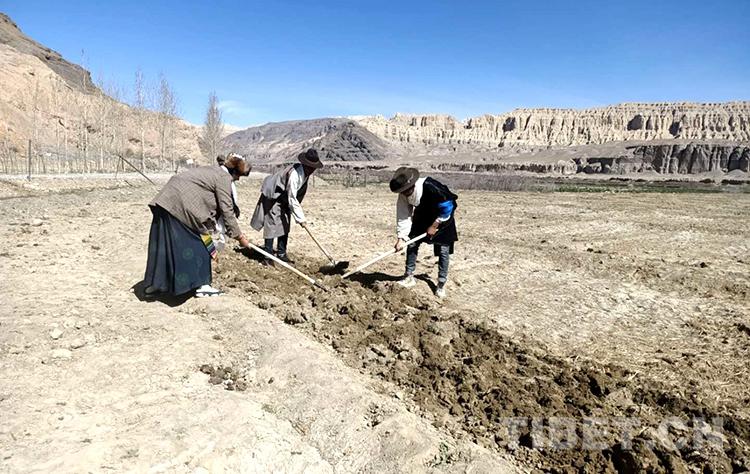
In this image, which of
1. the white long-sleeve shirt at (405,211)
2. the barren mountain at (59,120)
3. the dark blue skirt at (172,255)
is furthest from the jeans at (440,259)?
the barren mountain at (59,120)

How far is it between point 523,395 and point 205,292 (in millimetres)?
3184

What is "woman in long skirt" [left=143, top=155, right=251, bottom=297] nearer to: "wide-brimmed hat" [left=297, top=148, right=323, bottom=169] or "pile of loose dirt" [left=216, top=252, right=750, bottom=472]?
"pile of loose dirt" [left=216, top=252, right=750, bottom=472]

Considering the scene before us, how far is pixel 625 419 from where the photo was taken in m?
3.07

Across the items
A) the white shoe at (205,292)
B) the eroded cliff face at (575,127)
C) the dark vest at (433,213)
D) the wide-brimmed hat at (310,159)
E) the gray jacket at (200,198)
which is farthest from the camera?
the eroded cliff face at (575,127)

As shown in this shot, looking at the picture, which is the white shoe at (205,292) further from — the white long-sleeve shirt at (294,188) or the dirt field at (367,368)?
the white long-sleeve shirt at (294,188)

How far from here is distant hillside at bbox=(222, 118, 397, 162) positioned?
329 ft

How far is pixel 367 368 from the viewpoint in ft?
12.0

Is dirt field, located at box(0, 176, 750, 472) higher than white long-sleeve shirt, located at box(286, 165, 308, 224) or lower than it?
lower

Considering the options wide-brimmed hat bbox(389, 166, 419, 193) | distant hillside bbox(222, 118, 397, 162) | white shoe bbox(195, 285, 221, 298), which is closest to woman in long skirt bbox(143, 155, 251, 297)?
white shoe bbox(195, 285, 221, 298)

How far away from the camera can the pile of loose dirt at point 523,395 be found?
271 centimetres

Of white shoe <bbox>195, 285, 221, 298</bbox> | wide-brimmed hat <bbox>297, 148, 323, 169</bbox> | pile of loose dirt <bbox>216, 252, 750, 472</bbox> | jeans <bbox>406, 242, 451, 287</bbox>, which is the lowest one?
pile of loose dirt <bbox>216, 252, 750, 472</bbox>

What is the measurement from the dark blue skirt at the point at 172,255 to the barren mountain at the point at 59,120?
24786mm

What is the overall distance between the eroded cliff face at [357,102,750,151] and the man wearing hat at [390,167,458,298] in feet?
340

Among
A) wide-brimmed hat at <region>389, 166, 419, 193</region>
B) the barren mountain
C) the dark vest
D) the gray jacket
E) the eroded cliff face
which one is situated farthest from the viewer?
the eroded cliff face
